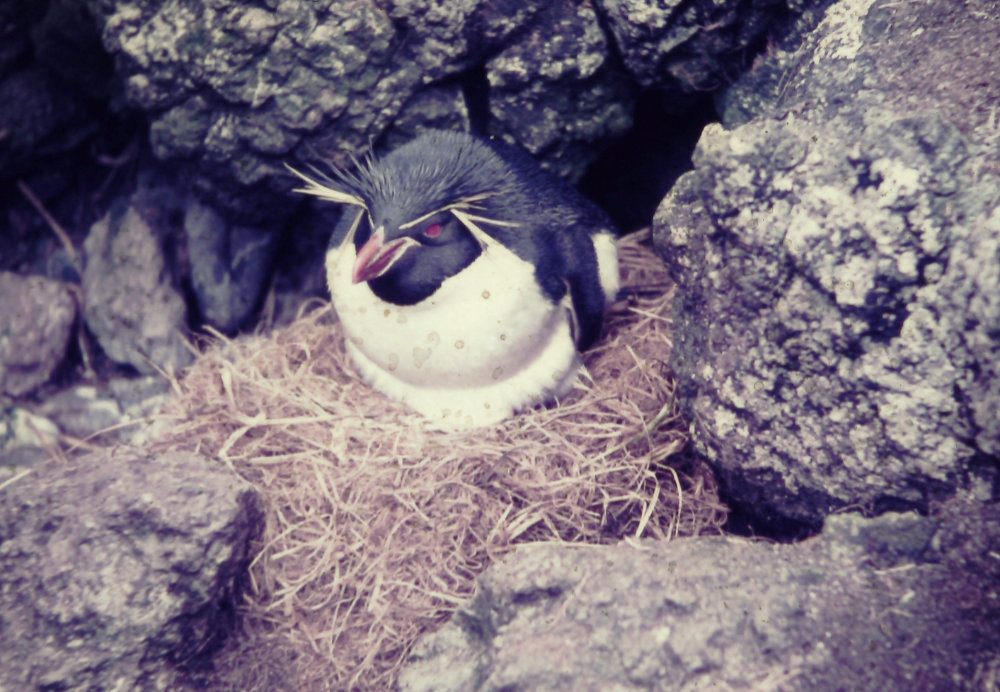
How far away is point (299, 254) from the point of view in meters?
2.71

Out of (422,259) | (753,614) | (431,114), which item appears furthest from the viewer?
(431,114)

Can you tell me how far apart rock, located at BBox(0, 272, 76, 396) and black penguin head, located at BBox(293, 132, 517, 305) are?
1221mm

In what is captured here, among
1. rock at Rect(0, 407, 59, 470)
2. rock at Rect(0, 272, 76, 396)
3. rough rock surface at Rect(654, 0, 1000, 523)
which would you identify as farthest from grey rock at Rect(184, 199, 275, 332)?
rough rock surface at Rect(654, 0, 1000, 523)

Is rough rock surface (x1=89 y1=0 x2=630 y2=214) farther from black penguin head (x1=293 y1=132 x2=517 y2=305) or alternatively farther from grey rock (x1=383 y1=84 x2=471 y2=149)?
black penguin head (x1=293 y1=132 x2=517 y2=305)

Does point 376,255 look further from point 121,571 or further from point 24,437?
point 24,437

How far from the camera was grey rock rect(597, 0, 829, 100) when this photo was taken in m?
1.91

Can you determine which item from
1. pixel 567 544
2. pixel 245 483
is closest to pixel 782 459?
pixel 567 544

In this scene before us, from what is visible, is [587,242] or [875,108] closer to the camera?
[875,108]

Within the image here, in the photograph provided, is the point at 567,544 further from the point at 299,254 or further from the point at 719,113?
the point at 299,254

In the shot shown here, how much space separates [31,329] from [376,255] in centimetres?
147

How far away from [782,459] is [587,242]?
850 millimetres

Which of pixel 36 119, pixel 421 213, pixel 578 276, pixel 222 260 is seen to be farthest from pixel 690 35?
pixel 36 119

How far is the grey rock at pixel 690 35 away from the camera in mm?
1910

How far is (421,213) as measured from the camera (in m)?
1.84
